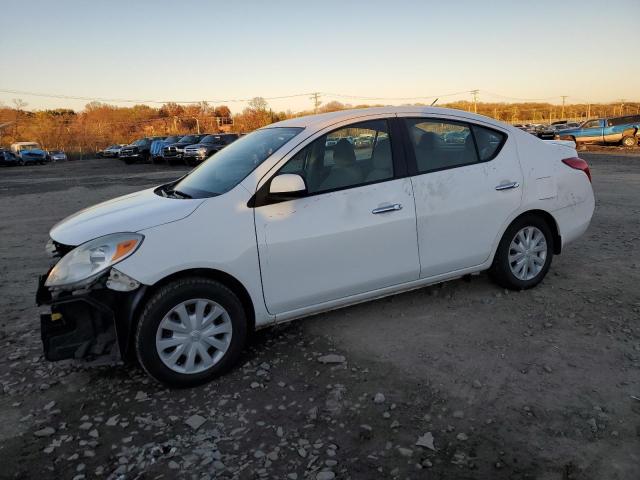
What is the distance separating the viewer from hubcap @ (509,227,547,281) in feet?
14.5

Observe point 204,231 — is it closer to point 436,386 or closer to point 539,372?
point 436,386

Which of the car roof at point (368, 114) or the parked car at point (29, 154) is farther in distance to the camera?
the parked car at point (29, 154)

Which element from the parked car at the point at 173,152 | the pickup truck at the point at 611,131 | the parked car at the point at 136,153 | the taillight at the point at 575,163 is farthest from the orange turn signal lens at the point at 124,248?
the parked car at the point at 136,153

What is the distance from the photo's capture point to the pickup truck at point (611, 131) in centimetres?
2561

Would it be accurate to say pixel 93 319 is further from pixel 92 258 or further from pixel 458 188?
pixel 458 188

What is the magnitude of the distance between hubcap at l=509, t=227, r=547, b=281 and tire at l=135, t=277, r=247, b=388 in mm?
2560

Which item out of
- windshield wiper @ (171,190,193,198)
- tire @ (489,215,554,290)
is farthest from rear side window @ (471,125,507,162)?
windshield wiper @ (171,190,193,198)

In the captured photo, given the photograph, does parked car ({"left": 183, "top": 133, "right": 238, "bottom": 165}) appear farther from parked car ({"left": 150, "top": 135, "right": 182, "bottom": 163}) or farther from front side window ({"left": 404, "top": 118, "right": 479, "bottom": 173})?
front side window ({"left": 404, "top": 118, "right": 479, "bottom": 173})

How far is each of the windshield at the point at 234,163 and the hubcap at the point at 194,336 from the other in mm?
839

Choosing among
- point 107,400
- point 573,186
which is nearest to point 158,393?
point 107,400

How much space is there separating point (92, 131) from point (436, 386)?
111448mm

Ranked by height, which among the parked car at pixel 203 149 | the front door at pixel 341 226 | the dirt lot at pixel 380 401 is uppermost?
the parked car at pixel 203 149

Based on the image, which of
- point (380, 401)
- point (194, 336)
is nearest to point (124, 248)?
point (194, 336)

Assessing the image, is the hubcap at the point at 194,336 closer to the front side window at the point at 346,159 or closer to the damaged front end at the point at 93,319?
the damaged front end at the point at 93,319
